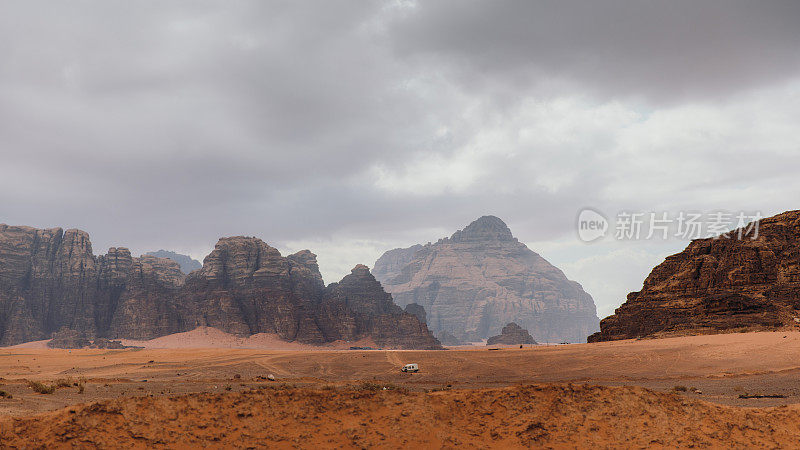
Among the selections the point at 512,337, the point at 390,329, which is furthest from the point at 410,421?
the point at 512,337

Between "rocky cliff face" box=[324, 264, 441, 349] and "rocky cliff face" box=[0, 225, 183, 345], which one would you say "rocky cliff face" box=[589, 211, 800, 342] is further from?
"rocky cliff face" box=[0, 225, 183, 345]

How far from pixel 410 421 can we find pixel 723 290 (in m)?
64.4

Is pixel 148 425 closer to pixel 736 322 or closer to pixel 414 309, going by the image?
pixel 736 322

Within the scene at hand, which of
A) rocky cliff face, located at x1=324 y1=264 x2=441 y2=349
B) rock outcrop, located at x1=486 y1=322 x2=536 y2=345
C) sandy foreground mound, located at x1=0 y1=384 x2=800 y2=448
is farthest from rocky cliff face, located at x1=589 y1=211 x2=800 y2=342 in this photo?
rock outcrop, located at x1=486 y1=322 x2=536 y2=345

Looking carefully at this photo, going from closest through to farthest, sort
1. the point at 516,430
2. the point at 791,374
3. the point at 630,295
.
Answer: the point at 516,430 → the point at 791,374 → the point at 630,295

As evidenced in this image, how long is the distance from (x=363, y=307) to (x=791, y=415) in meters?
164

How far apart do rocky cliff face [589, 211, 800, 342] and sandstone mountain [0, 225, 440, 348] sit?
75664mm

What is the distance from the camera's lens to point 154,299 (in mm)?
144000

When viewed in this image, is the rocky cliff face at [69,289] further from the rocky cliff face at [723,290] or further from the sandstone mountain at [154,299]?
the rocky cliff face at [723,290]

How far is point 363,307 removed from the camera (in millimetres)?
176375

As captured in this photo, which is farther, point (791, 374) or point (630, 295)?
point (630, 295)

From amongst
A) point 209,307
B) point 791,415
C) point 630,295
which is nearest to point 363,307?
point 209,307

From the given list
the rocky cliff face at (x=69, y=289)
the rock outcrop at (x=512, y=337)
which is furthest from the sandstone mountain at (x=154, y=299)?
the rock outcrop at (x=512, y=337)

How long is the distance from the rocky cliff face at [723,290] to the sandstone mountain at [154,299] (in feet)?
248
